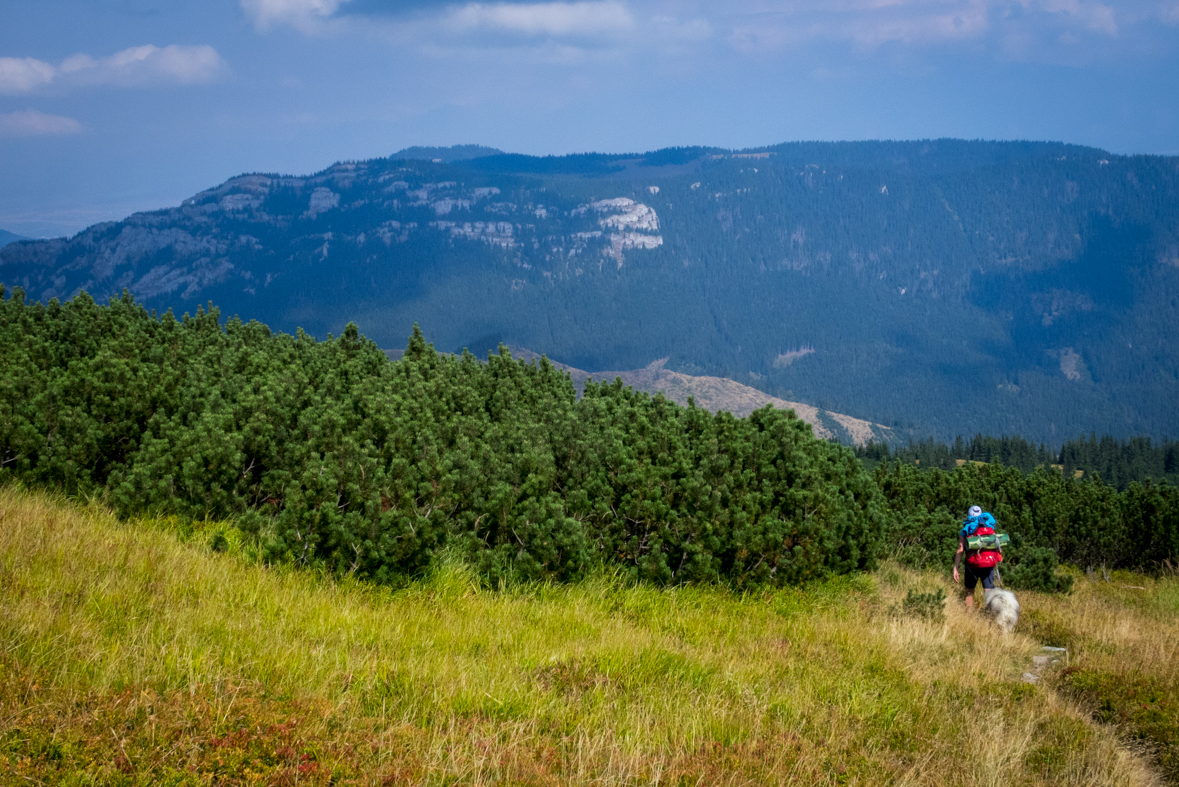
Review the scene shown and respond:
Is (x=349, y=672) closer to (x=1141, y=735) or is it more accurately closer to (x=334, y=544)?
(x=334, y=544)

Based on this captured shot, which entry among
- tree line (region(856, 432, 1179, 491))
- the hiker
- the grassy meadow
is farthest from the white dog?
tree line (region(856, 432, 1179, 491))

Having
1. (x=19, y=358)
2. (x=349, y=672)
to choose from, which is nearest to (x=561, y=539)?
(x=349, y=672)

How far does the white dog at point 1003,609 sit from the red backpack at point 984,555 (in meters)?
0.73

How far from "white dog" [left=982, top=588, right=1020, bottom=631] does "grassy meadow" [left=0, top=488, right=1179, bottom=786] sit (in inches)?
72.7

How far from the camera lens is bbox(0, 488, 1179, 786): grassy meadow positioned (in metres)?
4.30

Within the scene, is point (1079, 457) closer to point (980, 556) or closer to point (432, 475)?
point (980, 556)

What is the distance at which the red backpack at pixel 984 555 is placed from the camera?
1227 cm

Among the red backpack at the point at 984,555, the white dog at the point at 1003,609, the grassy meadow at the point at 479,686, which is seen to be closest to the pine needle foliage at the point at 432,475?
the grassy meadow at the point at 479,686

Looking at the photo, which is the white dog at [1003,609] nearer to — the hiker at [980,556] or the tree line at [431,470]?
the hiker at [980,556]

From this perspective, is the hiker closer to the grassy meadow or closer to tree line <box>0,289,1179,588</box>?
tree line <box>0,289,1179,588</box>

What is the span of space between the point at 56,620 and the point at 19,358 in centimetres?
808

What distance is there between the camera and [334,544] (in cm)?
798

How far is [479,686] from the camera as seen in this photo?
5.59 metres

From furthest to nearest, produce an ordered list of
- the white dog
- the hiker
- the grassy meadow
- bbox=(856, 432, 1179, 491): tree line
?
bbox=(856, 432, 1179, 491): tree line, the hiker, the white dog, the grassy meadow
